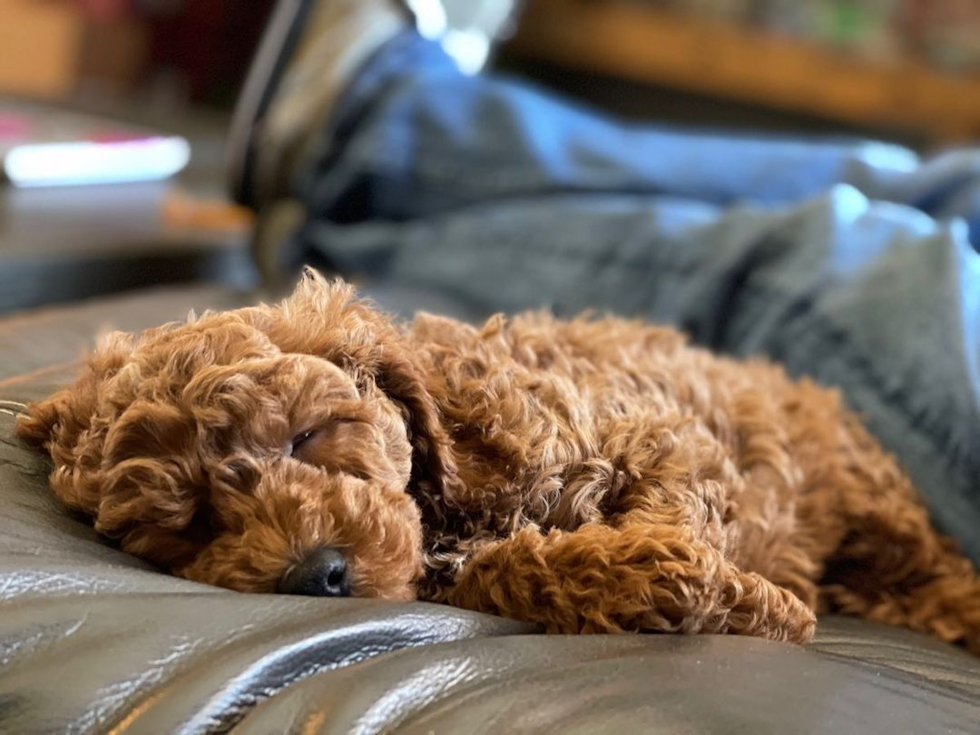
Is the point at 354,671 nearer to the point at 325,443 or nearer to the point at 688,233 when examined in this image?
the point at 325,443

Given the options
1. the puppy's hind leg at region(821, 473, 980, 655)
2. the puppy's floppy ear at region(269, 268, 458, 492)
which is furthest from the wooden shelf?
the puppy's floppy ear at region(269, 268, 458, 492)

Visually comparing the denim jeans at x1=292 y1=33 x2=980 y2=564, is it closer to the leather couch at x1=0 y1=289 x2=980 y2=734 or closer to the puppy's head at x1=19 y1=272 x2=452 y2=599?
the leather couch at x1=0 y1=289 x2=980 y2=734

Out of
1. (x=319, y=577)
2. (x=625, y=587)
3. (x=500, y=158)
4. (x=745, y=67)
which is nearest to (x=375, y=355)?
(x=319, y=577)

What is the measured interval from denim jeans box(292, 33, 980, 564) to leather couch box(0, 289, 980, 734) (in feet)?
3.10

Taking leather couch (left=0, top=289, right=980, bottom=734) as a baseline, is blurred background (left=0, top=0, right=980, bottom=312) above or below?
above

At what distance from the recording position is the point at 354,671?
1.09 metres

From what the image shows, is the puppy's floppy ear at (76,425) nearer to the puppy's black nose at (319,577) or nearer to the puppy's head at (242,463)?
the puppy's head at (242,463)

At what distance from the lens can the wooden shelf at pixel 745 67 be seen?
5516mm

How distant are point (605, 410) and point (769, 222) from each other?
1029 mm

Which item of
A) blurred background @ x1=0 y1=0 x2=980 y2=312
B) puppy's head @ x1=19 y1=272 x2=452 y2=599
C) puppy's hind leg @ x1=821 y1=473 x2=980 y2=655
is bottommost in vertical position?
puppy's hind leg @ x1=821 y1=473 x2=980 y2=655

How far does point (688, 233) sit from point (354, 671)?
180 centimetres

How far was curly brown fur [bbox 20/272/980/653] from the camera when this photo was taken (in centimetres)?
137

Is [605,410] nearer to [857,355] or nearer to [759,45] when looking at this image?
[857,355]

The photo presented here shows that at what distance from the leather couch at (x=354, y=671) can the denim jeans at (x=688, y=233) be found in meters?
0.95
